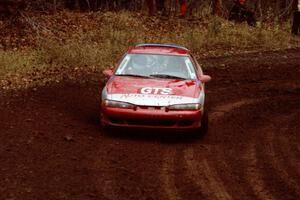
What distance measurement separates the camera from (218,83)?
1555cm

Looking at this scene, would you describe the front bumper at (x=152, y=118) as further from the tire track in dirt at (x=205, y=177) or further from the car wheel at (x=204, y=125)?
the tire track in dirt at (x=205, y=177)

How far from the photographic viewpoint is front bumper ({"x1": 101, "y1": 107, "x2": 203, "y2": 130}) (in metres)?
9.37

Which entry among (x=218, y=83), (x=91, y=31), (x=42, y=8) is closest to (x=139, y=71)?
(x=218, y=83)

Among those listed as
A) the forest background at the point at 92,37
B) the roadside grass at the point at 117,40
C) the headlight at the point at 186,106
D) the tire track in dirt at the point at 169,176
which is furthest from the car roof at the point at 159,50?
the roadside grass at the point at 117,40

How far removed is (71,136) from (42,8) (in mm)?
16866

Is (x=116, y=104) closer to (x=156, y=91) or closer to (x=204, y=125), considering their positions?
(x=156, y=91)

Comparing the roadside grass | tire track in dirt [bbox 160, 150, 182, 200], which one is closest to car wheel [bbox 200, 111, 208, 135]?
tire track in dirt [bbox 160, 150, 182, 200]

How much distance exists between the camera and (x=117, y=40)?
21172mm

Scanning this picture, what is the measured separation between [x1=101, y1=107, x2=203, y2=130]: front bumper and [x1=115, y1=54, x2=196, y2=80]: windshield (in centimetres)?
122

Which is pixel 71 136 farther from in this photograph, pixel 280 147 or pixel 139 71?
pixel 280 147

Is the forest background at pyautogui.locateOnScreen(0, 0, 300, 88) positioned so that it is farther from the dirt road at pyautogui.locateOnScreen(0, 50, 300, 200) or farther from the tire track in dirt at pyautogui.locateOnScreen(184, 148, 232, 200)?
the tire track in dirt at pyautogui.locateOnScreen(184, 148, 232, 200)

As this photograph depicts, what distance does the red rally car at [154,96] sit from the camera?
30.9 ft

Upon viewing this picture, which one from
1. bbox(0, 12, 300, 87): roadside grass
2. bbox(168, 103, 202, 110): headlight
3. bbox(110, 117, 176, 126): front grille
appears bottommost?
bbox(0, 12, 300, 87): roadside grass

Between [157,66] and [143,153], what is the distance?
2490 mm
